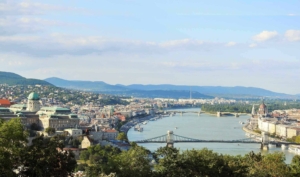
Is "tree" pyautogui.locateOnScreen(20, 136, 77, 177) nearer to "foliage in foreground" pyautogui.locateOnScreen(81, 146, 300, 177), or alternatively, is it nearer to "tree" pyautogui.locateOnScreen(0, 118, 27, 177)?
"tree" pyautogui.locateOnScreen(0, 118, 27, 177)

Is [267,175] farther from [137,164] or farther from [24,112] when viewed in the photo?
[24,112]

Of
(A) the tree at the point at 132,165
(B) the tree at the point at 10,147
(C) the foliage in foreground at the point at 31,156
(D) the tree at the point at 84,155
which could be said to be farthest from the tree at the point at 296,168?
(D) the tree at the point at 84,155

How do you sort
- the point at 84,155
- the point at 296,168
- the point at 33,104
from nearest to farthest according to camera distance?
1. the point at 296,168
2. the point at 84,155
3. the point at 33,104

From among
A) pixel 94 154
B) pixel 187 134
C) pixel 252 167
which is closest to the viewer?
pixel 252 167

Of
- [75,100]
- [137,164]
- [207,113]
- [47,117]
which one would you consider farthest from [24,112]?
[207,113]

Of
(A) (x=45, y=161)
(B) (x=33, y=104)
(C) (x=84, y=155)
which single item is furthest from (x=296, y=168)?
(B) (x=33, y=104)

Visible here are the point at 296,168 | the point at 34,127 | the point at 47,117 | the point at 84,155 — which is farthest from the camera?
the point at 47,117

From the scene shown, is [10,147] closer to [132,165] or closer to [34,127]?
[132,165]

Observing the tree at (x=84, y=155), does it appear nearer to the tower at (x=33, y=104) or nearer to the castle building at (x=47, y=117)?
the castle building at (x=47, y=117)

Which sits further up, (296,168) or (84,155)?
(296,168)

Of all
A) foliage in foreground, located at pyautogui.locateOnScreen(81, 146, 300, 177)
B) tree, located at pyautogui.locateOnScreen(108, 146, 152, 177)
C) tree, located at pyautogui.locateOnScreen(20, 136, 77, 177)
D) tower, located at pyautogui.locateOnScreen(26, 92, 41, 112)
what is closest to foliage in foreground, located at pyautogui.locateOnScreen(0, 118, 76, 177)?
tree, located at pyautogui.locateOnScreen(20, 136, 77, 177)

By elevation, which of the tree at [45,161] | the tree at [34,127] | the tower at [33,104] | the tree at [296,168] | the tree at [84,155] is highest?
the tower at [33,104]
